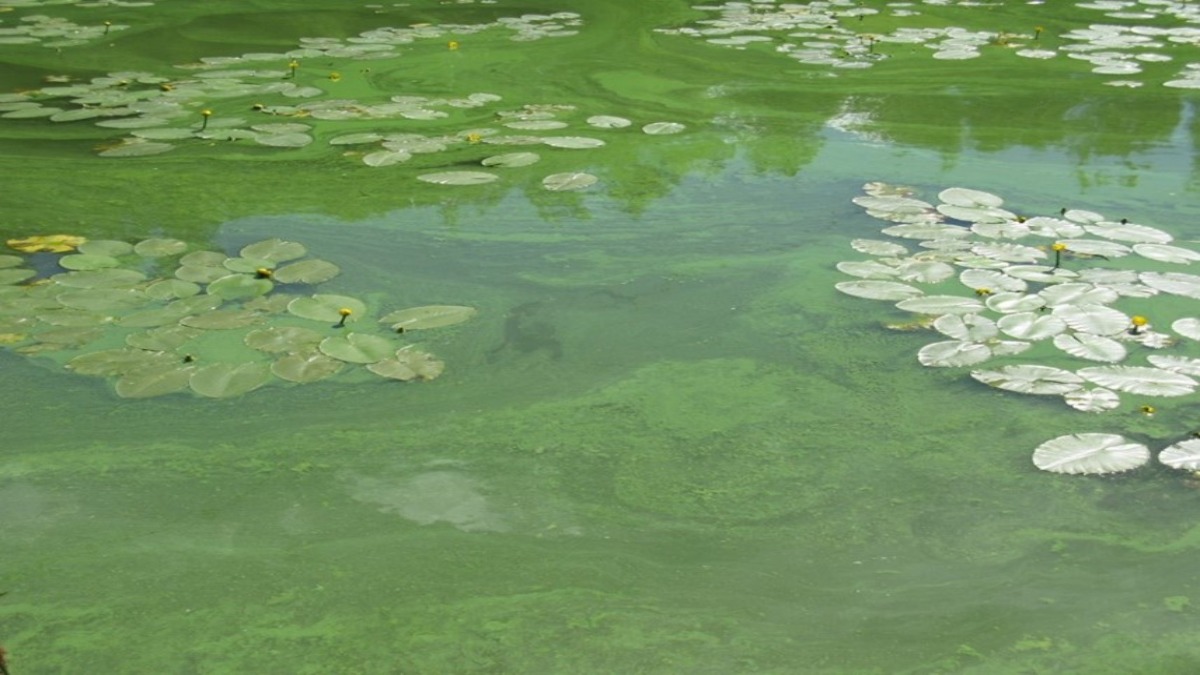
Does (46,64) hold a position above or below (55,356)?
above

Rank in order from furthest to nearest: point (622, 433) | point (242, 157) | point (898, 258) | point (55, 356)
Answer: point (242, 157) → point (898, 258) → point (55, 356) → point (622, 433)

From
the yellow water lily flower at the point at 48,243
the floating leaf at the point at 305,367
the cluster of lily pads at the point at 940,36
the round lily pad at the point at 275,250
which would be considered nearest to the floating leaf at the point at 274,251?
the round lily pad at the point at 275,250

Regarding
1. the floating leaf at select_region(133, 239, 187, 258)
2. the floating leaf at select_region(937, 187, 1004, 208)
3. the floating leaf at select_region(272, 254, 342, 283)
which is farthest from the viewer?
the floating leaf at select_region(937, 187, 1004, 208)

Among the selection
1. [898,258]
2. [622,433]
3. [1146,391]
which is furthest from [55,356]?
[1146,391]

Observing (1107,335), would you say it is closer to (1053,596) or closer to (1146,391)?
(1146,391)

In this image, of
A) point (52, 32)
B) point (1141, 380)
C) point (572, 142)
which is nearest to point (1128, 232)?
point (1141, 380)

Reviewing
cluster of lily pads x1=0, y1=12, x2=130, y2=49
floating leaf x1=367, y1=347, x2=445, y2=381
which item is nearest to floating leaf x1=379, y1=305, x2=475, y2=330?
floating leaf x1=367, y1=347, x2=445, y2=381

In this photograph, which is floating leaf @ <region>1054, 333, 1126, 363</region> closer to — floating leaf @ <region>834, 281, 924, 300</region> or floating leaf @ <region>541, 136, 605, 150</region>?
floating leaf @ <region>834, 281, 924, 300</region>

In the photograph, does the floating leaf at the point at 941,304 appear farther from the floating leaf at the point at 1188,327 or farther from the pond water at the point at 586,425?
the floating leaf at the point at 1188,327
